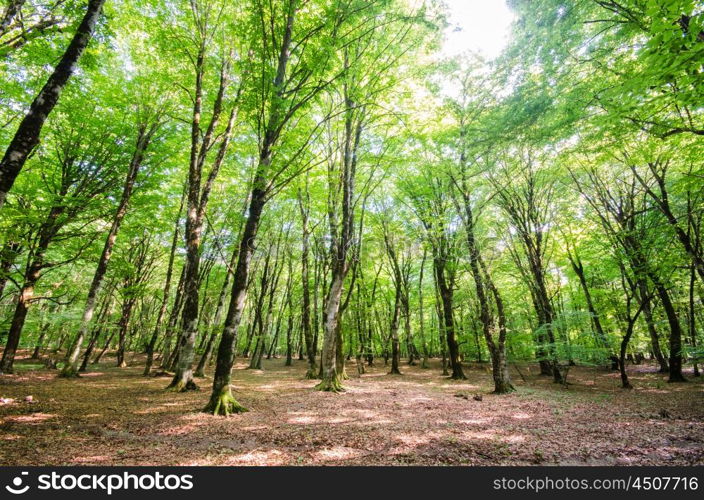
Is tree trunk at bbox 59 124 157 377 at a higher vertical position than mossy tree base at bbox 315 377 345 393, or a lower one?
higher

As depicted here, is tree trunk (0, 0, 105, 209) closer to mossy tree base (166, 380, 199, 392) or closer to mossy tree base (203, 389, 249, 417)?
mossy tree base (203, 389, 249, 417)

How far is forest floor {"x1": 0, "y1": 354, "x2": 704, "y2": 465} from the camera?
485 cm

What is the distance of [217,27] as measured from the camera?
12.2m

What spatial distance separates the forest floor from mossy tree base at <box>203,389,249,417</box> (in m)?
A: 0.26

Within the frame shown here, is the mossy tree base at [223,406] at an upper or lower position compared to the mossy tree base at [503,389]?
upper

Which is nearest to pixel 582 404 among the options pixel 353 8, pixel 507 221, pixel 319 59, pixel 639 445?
pixel 639 445

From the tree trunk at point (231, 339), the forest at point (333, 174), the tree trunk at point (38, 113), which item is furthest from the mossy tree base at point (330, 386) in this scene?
the tree trunk at point (38, 113)

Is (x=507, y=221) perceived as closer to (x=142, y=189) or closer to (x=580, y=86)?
(x=580, y=86)

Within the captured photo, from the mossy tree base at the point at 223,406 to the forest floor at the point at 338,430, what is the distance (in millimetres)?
255

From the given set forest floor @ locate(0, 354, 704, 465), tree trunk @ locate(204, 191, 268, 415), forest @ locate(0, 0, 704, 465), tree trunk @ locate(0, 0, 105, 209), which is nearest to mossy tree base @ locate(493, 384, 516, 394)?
forest @ locate(0, 0, 704, 465)

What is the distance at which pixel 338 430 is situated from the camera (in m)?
6.48

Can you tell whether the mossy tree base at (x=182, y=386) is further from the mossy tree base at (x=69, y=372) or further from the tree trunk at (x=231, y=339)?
the mossy tree base at (x=69, y=372)

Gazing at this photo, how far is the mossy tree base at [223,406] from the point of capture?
295 inches

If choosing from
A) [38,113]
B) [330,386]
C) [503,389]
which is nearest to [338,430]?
[330,386]
